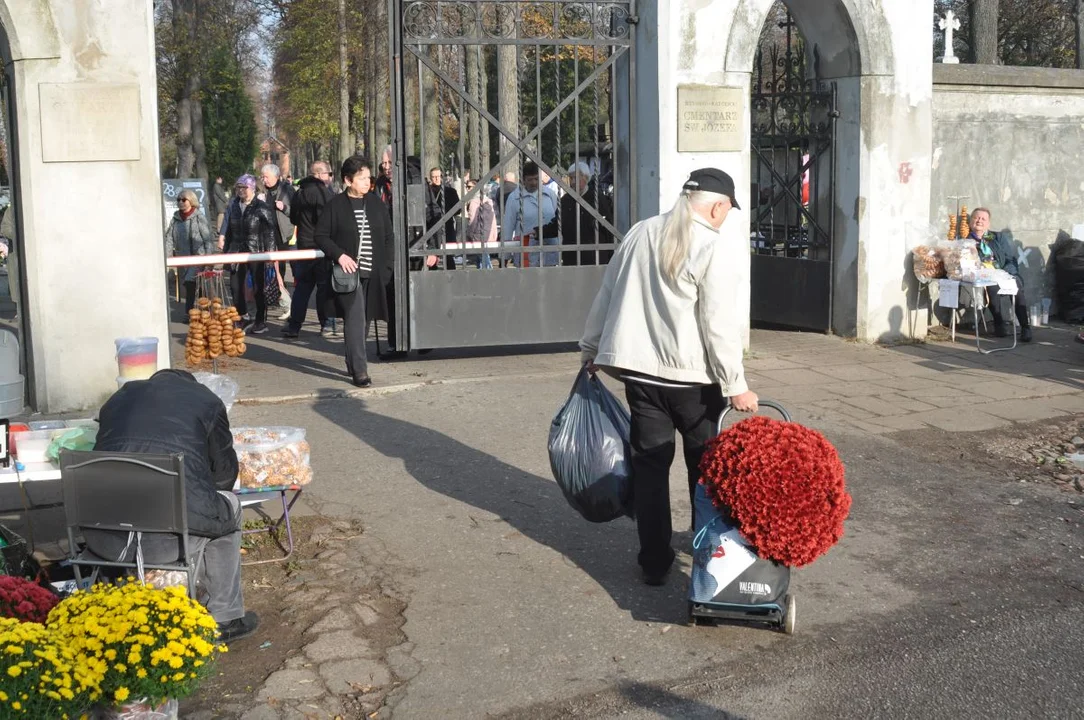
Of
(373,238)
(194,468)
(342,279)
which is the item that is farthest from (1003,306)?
(194,468)

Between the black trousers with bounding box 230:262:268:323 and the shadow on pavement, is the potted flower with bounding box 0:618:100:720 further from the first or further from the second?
the black trousers with bounding box 230:262:268:323

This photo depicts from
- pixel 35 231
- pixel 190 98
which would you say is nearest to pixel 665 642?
pixel 35 231

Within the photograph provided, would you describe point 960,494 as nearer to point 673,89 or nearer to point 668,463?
point 668,463

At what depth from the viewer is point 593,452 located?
225 inches

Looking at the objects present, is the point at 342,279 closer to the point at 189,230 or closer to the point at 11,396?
the point at 11,396

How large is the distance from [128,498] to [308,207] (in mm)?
8223

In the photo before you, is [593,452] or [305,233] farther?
[305,233]

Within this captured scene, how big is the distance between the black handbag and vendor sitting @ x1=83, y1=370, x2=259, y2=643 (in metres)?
4.31

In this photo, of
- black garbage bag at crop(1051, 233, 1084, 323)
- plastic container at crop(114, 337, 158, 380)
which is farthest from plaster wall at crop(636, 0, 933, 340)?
plastic container at crop(114, 337, 158, 380)

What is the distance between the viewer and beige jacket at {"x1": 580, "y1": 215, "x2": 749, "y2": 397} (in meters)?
5.34

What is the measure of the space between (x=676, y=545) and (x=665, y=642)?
121 cm

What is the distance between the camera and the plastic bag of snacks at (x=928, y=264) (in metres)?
12.0

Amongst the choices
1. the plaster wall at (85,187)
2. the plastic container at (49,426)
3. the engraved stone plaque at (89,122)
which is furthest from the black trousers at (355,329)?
the plastic container at (49,426)

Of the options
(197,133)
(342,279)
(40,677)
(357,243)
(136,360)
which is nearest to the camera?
(40,677)
